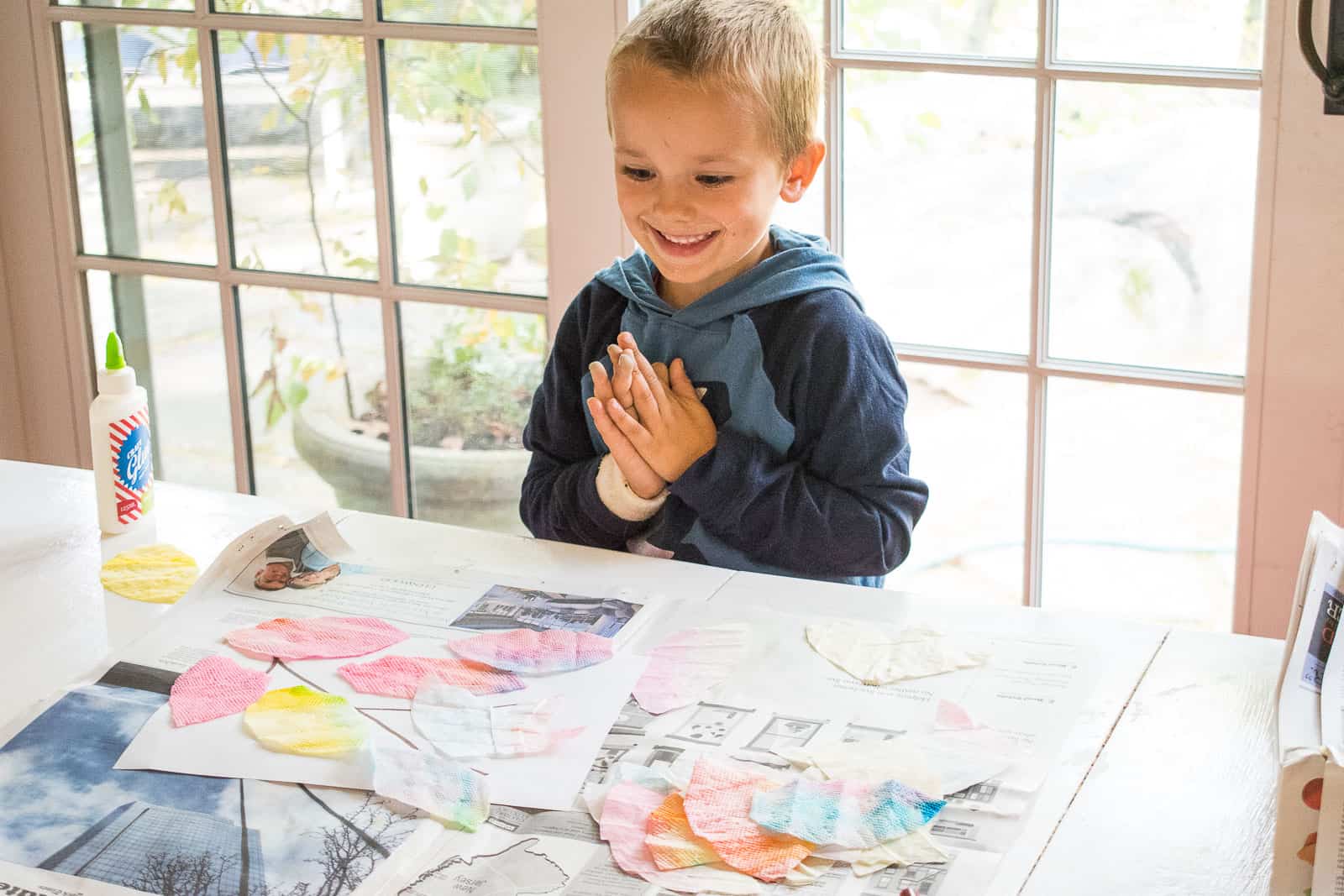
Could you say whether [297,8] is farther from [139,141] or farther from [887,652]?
[887,652]

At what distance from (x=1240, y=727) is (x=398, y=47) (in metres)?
1.41

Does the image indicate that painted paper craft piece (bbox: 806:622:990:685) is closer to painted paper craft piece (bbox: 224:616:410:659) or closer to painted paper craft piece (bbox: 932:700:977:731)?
painted paper craft piece (bbox: 932:700:977:731)

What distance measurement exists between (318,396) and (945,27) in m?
1.04

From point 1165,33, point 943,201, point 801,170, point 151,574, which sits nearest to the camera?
point 151,574

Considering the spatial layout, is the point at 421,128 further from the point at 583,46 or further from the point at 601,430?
the point at 601,430

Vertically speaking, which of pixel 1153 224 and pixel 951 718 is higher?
pixel 1153 224

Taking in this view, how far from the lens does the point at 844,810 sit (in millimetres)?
803

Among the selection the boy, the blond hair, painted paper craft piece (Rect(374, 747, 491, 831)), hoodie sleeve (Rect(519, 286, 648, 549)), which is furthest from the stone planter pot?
painted paper craft piece (Rect(374, 747, 491, 831))

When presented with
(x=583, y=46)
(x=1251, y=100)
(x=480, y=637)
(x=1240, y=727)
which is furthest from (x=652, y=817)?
(x=583, y=46)

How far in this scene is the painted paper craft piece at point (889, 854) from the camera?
30.0 inches

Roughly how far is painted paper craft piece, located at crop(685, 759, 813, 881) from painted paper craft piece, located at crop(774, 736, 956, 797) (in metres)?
0.03

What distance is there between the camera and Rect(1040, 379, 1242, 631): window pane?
5.32 ft

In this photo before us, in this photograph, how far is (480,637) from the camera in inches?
40.4

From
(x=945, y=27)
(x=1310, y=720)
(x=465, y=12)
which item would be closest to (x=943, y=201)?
(x=945, y=27)
